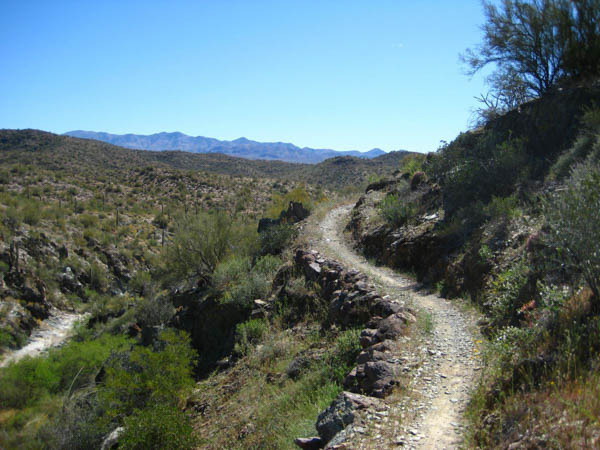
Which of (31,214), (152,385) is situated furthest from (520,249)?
(31,214)

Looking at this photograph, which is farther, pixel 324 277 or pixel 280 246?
pixel 280 246

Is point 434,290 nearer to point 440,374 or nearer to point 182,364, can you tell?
point 440,374

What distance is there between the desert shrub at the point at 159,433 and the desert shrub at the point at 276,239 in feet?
27.0

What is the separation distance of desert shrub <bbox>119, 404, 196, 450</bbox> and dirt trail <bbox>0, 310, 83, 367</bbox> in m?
15.5

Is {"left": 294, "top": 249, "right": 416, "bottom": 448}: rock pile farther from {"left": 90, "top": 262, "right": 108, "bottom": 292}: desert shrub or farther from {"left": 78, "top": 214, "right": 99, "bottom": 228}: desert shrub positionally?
{"left": 78, "top": 214, "right": 99, "bottom": 228}: desert shrub

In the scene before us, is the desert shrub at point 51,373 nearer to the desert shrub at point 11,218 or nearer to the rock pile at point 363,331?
the rock pile at point 363,331

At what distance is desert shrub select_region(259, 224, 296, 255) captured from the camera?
50.0 ft

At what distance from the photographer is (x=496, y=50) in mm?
14484

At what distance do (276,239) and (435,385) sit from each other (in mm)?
10895

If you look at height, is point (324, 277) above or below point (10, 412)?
above

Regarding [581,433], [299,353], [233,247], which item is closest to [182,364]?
[299,353]

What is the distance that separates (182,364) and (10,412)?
10.6 m

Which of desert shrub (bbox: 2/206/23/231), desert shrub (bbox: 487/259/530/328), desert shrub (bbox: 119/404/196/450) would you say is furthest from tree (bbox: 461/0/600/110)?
desert shrub (bbox: 2/206/23/231)

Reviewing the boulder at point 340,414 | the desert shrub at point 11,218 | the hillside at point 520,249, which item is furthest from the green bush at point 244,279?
the desert shrub at point 11,218
